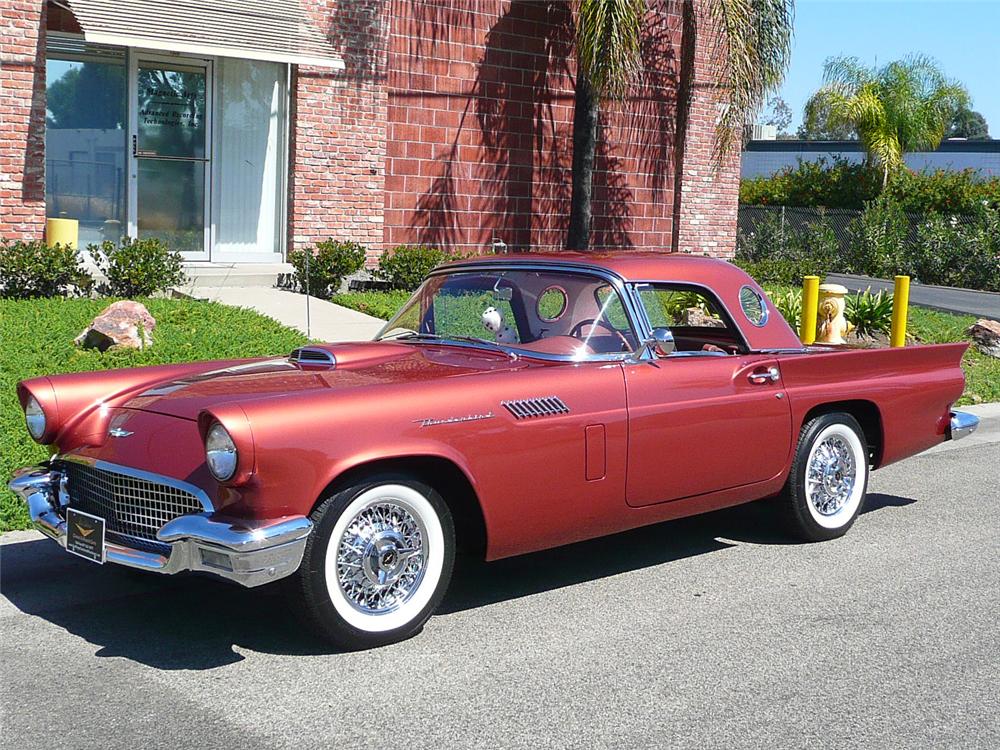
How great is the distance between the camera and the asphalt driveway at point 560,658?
155 inches

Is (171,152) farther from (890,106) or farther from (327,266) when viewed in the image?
(890,106)

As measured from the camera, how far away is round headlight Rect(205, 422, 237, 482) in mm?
4305

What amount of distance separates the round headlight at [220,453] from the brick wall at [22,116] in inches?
379

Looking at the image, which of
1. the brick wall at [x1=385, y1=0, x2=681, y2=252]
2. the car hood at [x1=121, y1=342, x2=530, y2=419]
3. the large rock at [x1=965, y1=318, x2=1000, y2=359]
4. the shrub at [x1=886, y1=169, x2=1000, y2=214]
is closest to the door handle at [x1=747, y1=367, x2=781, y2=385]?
the car hood at [x1=121, y1=342, x2=530, y2=419]

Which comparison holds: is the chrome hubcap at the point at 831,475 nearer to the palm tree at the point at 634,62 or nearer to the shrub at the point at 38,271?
the shrub at the point at 38,271

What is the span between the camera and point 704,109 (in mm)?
19766

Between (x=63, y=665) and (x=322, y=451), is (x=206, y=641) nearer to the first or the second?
(x=63, y=665)

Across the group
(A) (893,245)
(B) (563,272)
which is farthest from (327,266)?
(A) (893,245)

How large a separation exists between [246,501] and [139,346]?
5.61 m

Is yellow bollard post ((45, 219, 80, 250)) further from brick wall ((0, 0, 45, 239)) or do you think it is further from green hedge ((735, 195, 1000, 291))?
green hedge ((735, 195, 1000, 291))

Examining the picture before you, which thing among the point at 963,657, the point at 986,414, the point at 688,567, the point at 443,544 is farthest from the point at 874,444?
the point at 986,414

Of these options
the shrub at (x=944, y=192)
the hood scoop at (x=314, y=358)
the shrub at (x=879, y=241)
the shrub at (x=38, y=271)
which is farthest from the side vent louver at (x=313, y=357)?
the shrub at (x=944, y=192)

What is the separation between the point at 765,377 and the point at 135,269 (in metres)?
8.10

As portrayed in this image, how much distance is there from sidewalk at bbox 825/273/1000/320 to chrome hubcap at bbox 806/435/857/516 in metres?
13.8
